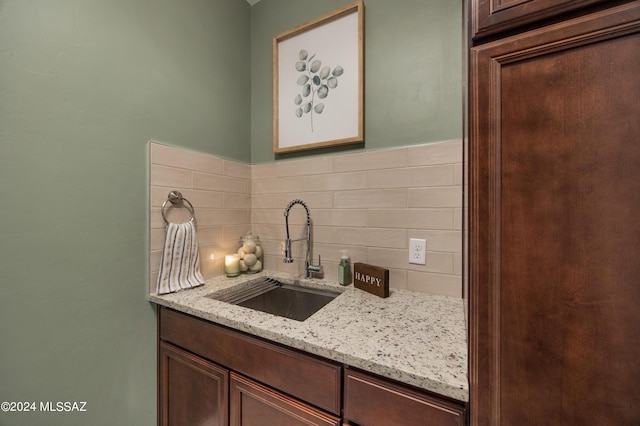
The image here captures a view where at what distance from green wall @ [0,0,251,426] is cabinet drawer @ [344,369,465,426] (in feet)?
3.10

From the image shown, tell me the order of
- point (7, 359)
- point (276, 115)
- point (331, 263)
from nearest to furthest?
point (7, 359)
point (331, 263)
point (276, 115)

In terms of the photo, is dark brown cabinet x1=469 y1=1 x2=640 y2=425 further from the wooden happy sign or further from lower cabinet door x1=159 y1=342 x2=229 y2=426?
lower cabinet door x1=159 y1=342 x2=229 y2=426

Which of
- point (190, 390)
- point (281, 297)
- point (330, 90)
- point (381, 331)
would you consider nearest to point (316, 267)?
point (281, 297)

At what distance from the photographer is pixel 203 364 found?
926mm

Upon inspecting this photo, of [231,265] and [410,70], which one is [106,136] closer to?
[231,265]

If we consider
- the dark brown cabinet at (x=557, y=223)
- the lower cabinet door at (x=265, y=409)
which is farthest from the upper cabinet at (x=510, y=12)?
the lower cabinet door at (x=265, y=409)

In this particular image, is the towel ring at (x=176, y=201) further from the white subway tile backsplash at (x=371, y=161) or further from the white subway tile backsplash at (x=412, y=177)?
the white subway tile backsplash at (x=412, y=177)

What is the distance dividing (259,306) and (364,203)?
74cm

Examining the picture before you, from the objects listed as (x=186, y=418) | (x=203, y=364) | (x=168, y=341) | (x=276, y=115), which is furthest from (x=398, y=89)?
(x=186, y=418)

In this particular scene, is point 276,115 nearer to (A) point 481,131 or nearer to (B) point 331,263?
(B) point 331,263

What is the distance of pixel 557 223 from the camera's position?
0.44 meters

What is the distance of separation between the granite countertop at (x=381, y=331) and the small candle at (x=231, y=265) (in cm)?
21

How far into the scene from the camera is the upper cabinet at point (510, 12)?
43 centimetres

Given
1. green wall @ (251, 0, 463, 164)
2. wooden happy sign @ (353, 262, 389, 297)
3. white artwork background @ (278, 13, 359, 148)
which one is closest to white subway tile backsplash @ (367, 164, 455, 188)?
green wall @ (251, 0, 463, 164)
